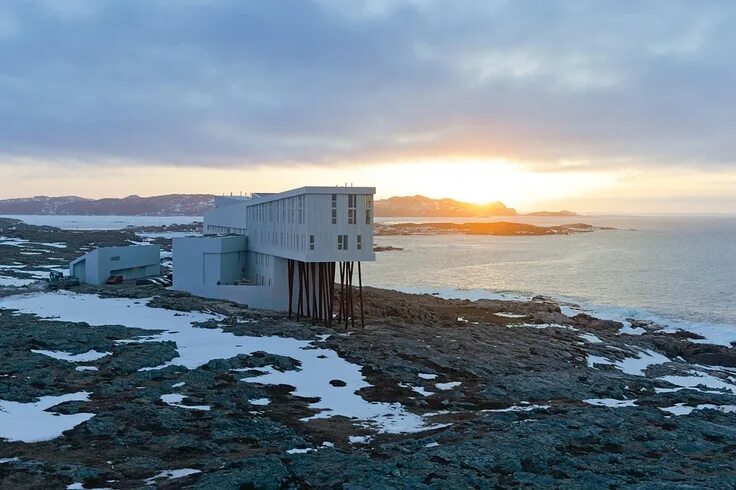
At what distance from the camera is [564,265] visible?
365 feet

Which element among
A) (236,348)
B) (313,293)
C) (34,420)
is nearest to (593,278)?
(313,293)

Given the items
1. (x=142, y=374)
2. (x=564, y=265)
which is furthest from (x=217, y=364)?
(x=564, y=265)

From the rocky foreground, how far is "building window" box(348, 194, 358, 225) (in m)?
6.90

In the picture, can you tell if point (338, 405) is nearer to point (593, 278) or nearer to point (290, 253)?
point (290, 253)

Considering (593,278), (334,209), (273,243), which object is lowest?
(593,278)

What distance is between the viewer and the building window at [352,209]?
36281 millimetres

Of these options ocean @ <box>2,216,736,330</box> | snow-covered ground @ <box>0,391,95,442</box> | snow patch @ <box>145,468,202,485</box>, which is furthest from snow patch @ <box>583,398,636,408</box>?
ocean @ <box>2,216,736,330</box>

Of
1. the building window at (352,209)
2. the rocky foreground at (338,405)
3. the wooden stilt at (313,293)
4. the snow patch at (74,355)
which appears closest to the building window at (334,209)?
the building window at (352,209)

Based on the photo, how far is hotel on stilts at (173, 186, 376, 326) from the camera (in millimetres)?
36219

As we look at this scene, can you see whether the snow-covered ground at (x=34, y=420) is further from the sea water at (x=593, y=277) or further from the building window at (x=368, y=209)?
the sea water at (x=593, y=277)

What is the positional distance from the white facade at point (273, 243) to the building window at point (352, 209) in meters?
0.03

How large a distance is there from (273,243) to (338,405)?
23199 mm

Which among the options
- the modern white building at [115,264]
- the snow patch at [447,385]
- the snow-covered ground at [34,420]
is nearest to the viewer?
the snow-covered ground at [34,420]

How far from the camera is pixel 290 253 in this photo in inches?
1529
